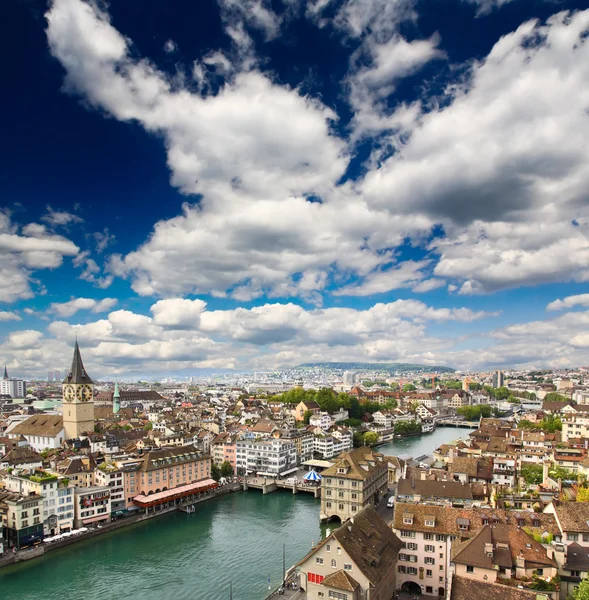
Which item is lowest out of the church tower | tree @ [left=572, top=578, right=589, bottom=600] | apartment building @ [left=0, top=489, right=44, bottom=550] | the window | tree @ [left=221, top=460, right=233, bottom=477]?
tree @ [left=221, top=460, right=233, bottom=477]

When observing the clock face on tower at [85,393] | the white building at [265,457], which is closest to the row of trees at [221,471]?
the white building at [265,457]

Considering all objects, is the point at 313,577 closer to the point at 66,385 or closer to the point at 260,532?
the point at 260,532

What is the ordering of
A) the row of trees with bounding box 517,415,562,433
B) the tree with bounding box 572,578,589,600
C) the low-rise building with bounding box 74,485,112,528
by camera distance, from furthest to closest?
1. the row of trees with bounding box 517,415,562,433
2. the low-rise building with bounding box 74,485,112,528
3. the tree with bounding box 572,578,589,600

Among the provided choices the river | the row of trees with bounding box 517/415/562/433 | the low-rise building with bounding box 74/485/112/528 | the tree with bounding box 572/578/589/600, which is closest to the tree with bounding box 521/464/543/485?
the river

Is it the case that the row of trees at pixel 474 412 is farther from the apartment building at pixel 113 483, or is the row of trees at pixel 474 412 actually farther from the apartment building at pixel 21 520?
the apartment building at pixel 21 520

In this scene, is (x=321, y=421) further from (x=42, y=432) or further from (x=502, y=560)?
(x=502, y=560)

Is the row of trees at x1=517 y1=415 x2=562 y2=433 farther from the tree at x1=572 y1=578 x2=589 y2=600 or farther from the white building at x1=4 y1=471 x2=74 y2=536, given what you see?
the white building at x1=4 y1=471 x2=74 y2=536
